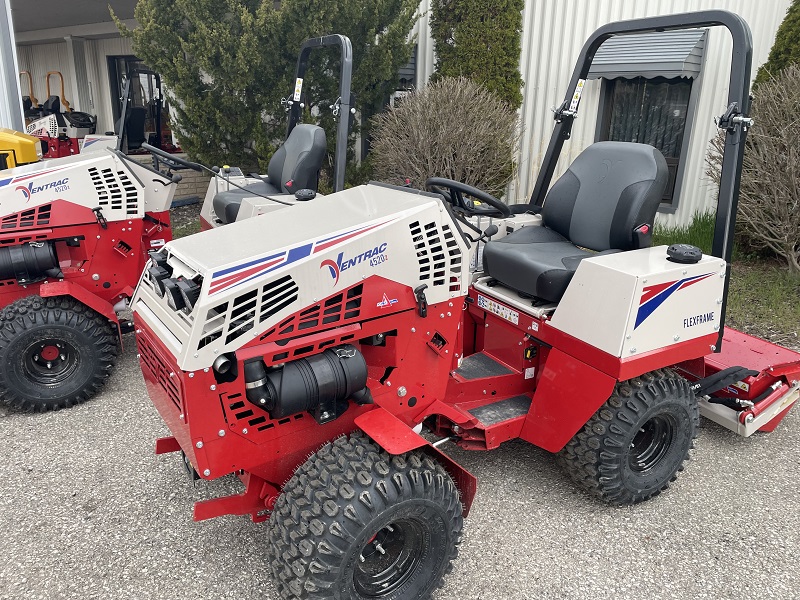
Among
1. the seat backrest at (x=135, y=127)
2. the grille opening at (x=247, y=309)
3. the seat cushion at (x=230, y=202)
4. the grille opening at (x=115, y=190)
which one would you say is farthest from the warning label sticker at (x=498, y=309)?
the seat backrest at (x=135, y=127)

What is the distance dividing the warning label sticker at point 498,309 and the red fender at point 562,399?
0.87ft

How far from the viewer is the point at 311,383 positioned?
206cm

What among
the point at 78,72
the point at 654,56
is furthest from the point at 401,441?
the point at 78,72

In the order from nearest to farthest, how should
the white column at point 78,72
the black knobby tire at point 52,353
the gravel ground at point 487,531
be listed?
the gravel ground at point 487,531
the black knobby tire at point 52,353
the white column at point 78,72

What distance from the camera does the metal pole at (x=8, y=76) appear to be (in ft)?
21.9

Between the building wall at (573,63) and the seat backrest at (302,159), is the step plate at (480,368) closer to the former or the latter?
the seat backrest at (302,159)

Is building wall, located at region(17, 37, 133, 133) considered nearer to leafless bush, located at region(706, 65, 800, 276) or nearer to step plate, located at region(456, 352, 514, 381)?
leafless bush, located at region(706, 65, 800, 276)

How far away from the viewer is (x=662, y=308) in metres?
2.61

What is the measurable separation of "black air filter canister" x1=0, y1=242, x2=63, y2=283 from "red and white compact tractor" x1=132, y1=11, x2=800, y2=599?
5.70 ft

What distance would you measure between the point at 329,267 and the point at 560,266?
3.93 feet

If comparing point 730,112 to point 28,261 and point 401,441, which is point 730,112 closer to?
point 401,441

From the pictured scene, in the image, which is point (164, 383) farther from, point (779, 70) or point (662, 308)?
point (779, 70)

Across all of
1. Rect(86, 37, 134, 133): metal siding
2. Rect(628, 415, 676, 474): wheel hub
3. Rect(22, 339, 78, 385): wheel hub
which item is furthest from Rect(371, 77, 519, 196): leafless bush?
Rect(86, 37, 134, 133): metal siding

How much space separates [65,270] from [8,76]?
422cm
